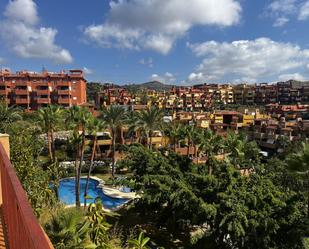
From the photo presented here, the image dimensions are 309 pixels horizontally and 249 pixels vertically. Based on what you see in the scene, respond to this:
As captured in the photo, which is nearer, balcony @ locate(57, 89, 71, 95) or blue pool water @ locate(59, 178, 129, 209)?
blue pool water @ locate(59, 178, 129, 209)

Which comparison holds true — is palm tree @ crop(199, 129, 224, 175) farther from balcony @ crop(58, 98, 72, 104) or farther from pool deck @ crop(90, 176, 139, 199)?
balcony @ crop(58, 98, 72, 104)

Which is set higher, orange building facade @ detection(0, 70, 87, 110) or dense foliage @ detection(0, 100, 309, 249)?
orange building facade @ detection(0, 70, 87, 110)

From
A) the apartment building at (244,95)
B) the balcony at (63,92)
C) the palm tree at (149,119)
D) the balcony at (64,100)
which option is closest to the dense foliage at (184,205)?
the palm tree at (149,119)

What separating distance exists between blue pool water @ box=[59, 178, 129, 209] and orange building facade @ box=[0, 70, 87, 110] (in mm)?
40702

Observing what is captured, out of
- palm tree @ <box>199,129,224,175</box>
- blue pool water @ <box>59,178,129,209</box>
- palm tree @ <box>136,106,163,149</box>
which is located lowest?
blue pool water @ <box>59,178,129,209</box>

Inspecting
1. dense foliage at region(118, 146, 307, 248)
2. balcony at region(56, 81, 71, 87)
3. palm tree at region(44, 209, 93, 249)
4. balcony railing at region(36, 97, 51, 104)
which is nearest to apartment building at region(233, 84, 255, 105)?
balcony at region(56, 81, 71, 87)

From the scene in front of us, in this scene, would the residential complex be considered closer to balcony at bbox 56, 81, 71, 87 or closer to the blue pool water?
balcony at bbox 56, 81, 71, 87

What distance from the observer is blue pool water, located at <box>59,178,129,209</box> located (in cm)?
2936

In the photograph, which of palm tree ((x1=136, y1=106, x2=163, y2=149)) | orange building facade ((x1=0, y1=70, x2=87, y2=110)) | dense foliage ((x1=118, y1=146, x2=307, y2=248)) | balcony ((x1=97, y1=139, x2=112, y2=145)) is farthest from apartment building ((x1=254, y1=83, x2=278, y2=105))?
dense foliage ((x1=118, y1=146, x2=307, y2=248))

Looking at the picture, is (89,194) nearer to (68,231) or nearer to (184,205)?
(184,205)

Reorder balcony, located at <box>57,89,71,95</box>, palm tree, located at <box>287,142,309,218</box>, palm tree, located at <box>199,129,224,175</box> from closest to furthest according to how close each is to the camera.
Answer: palm tree, located at <box>287,142,309,218</box> → palm tree, located at <box>199,129,224,175</box> → balcony, located at <box>57,89,71,95</box>

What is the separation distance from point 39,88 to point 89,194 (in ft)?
156

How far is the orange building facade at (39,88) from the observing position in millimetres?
73188

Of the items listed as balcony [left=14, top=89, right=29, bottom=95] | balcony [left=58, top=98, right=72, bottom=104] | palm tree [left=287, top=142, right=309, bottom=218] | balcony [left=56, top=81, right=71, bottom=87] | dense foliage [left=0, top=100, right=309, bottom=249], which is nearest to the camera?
dense foliage [left=0, top=100, right=309, bottom=249]
